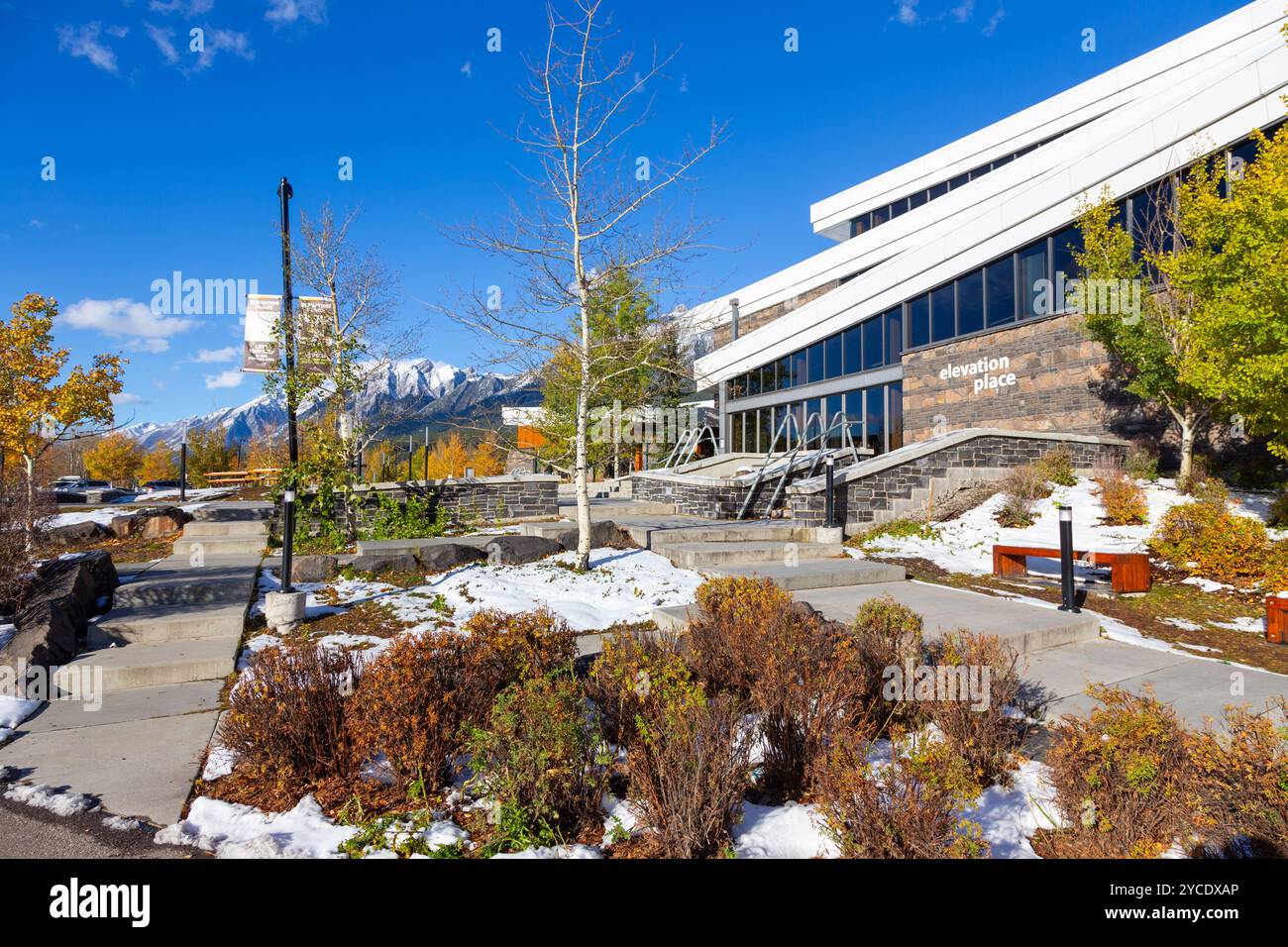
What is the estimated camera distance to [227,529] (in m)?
10.7

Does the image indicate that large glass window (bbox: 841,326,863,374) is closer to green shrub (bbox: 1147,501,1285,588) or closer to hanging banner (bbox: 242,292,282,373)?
green shrub (bbox: 1147,501,1285,588)

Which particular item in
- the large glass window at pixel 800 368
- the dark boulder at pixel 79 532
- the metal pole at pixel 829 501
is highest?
the large glass window at pixel 800 368

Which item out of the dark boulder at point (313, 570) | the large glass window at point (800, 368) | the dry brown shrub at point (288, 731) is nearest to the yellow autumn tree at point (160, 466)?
the large glass window at point (800, 368)

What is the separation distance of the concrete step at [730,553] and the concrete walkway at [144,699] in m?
5.03

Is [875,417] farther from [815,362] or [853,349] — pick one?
[815,362]

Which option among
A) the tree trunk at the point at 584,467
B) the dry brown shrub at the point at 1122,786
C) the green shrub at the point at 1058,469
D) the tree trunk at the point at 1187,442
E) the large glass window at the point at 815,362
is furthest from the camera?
the large glass window at the point at 815,362

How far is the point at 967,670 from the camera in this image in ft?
13.1

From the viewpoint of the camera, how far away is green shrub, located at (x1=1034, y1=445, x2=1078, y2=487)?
12766 millimetres

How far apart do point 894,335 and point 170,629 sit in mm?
18854

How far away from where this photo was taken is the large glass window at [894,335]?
1928 centimetres

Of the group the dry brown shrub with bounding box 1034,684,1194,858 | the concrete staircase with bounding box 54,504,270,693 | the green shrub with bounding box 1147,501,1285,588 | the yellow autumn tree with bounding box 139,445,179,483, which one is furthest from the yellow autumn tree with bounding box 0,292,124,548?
the yellow autumn tree with bounding box 139,445,179,483

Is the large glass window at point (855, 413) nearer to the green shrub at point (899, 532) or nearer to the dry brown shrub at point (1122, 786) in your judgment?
the green shrub at point (899, 532)

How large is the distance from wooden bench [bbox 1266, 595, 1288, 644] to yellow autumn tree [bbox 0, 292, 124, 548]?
1672 cm

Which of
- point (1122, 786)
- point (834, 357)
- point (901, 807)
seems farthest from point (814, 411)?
point (901, 807)
